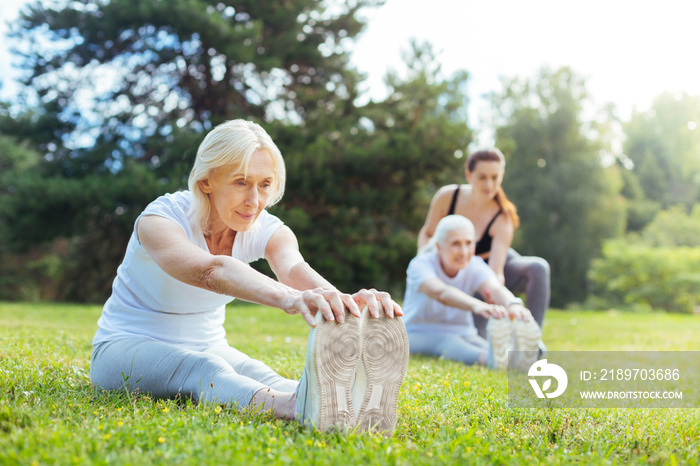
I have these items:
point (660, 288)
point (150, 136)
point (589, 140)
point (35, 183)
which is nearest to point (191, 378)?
point (35, 183)

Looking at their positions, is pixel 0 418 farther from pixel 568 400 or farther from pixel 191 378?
pixel 568 400

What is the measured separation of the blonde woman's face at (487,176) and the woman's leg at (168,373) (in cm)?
350

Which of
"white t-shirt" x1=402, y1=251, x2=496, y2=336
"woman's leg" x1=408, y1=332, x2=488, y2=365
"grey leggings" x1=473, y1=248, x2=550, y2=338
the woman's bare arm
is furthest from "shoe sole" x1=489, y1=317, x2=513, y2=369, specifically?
the woman's bare arm

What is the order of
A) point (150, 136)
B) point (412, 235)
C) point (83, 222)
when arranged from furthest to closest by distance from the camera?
point (412, 235) < point (150, 136) < point (83, 222)

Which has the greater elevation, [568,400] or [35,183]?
[35,183]

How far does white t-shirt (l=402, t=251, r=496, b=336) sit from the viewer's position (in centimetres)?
479

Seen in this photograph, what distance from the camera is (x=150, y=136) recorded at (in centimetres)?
1434

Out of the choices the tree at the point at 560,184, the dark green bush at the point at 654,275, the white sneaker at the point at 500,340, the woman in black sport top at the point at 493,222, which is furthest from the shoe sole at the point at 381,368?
the tree at the point at 560,184

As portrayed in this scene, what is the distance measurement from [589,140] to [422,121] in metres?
11.8

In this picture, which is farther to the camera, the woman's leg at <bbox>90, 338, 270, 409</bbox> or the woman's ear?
the woman's ear

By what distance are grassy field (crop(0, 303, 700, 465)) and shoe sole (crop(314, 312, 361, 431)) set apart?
0.08m

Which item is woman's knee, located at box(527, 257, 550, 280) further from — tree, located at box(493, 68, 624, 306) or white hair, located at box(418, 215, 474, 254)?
tree, located at box(493, 68, 624, 306)

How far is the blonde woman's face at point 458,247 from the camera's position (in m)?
4.61

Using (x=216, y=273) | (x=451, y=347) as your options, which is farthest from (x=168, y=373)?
(x=451, y=347)
